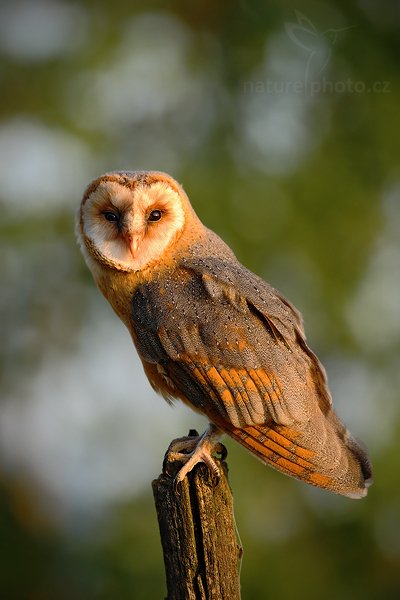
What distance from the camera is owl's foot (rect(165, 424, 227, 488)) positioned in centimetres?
328

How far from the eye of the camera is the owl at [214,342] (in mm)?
3385

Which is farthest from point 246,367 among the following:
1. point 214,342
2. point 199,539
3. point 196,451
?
point 199,539

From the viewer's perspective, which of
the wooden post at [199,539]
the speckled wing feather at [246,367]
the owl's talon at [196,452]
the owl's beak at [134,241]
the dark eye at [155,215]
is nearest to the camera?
the wooden post at [199,539]

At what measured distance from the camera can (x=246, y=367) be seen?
3400 millimetres

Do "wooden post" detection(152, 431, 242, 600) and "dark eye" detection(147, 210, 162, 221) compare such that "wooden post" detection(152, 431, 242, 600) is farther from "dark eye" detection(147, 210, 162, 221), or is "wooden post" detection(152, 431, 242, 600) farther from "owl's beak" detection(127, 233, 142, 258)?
"dark eye" detection(147, 210, 162, 221)

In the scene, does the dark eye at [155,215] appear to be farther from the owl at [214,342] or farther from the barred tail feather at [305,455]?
the barred tail feather at [305,455]

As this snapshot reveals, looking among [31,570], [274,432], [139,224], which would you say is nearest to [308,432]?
[274,432]

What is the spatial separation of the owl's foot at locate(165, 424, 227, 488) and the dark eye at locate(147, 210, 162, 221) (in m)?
0.91

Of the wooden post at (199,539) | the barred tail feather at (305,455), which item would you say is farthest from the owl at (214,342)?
the wooden post at (199,539)

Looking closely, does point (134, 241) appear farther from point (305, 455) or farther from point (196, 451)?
point (305, 455)

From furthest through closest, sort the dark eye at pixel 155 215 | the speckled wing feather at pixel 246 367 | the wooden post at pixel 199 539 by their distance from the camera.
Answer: the dark eye at pixel 155 215, the speckled wing feather at pixel 246 367, the wooden post at pixel 199 539

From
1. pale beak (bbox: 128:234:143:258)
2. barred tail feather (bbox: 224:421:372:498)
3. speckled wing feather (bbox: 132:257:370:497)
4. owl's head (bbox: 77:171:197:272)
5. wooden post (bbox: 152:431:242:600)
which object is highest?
owl's head (bbox: 77:171:197:272)

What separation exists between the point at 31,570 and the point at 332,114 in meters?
4.85

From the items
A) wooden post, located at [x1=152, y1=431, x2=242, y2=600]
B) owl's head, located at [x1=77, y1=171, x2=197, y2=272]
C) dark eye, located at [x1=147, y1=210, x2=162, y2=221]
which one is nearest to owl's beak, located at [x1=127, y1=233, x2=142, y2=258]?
owl's head, located at [x1=77, y1=171, x2=197, y2=272]
